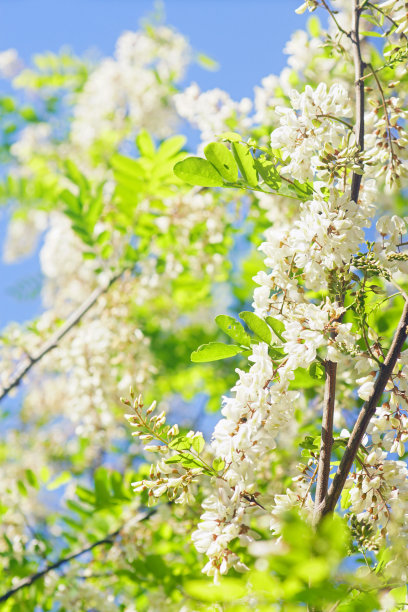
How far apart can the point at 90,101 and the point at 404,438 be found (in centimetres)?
510

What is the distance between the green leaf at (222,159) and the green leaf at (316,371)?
49 cm

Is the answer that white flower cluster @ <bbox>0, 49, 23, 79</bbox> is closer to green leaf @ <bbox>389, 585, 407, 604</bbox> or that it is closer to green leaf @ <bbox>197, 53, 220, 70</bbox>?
green leaf @ <bbox>197, 53, 220, 70</bbox>

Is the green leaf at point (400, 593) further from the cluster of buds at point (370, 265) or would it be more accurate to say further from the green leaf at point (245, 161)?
the green leaf at point (245, 161)

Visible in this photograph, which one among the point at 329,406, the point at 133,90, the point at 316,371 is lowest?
the point at 329,406

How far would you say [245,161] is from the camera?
1332 mm

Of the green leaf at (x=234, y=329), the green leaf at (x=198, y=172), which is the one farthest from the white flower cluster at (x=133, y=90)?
the green leaf at (x=234, y=329)

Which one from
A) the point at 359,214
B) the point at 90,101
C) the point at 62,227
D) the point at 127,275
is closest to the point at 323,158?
the point at 359,214

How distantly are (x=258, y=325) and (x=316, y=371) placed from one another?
0.53 ft

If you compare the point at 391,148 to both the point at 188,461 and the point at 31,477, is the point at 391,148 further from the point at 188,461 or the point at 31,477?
the point at 31,477

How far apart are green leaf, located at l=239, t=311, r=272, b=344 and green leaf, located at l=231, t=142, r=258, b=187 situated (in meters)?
0.36

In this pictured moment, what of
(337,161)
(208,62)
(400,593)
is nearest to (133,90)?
(208,62)

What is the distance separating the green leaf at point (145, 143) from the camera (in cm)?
234

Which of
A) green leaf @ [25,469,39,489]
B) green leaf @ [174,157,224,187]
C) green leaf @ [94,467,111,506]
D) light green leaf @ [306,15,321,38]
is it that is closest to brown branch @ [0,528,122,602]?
green leaf @ [94,467,111,506]

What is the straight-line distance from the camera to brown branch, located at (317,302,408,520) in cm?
105
